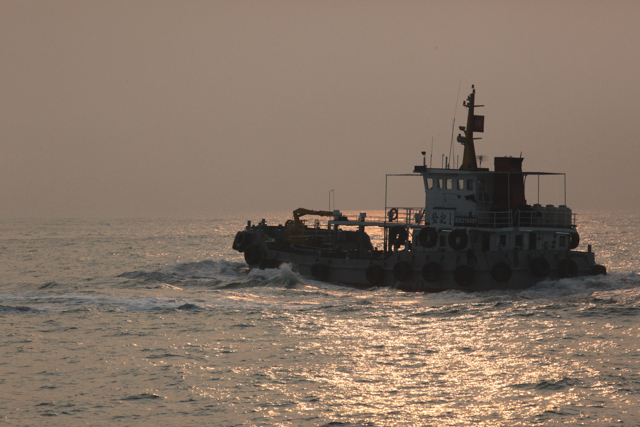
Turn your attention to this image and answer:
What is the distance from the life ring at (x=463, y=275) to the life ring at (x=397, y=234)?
5.55 metres

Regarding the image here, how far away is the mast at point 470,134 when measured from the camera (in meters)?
35.8

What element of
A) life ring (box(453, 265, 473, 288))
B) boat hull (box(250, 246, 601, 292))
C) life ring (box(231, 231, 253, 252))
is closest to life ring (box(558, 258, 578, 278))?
boat hull (box(250, 246, 601, 292))

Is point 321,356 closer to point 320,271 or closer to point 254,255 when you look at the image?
point 320,271

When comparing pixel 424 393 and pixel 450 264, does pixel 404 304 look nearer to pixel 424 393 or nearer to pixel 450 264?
pixel 450 264

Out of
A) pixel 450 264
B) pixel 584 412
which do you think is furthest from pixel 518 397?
pixel 450 264

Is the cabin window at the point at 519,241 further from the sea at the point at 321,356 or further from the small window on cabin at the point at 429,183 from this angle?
the small window on cabin at the point at 429,183

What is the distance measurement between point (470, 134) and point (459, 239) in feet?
19.8

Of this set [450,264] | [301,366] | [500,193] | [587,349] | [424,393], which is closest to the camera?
[424,393]

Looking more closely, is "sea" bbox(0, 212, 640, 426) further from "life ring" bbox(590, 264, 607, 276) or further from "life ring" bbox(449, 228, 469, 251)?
"life ring" bbox(449, 228, 469, 251)

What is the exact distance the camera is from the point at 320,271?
37.0 meters

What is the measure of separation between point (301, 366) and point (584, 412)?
26.0 feet

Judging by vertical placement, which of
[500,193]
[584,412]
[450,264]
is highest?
[500,193]

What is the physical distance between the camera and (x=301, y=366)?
21.1 meters

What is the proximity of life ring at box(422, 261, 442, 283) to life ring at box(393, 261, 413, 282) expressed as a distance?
32.4 inches
